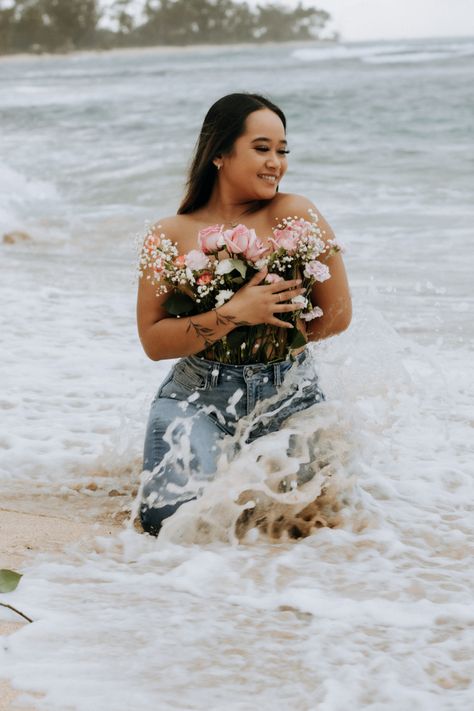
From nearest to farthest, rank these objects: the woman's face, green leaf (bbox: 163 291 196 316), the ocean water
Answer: the ocean water
green leaf (bbox: 163 291 196 316)
the woman's face

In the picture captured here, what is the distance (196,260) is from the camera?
12.3ft

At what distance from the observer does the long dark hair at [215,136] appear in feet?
12.9

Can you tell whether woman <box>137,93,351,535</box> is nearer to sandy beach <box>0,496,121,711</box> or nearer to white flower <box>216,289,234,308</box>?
white flower <box>216,289,234,308</box>

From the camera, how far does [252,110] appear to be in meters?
3.94

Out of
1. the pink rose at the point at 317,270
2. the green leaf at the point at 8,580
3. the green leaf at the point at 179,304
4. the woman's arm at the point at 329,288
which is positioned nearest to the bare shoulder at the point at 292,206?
the woman's arm at the point at 329,288

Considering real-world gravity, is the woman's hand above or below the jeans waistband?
above

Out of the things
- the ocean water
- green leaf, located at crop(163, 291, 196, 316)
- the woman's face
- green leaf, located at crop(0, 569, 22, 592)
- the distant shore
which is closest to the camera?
the ocean water

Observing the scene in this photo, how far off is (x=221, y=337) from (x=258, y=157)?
2.38 ft

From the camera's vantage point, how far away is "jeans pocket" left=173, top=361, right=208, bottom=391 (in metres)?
3.94

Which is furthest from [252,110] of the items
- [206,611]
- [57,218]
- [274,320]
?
[57,218]

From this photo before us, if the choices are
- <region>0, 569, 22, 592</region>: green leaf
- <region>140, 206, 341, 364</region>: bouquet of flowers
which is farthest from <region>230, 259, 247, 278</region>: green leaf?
<region>0, 569, 22, 592</region>: green leaf

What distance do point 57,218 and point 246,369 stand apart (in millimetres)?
9837

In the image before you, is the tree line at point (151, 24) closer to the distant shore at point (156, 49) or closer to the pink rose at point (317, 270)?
the distant shore at point (156, 49)

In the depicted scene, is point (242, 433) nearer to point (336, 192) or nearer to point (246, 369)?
point (246, 369)
